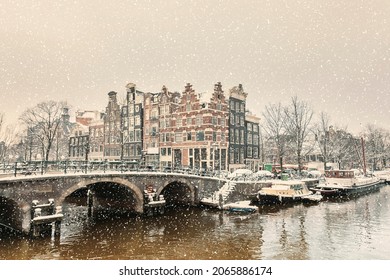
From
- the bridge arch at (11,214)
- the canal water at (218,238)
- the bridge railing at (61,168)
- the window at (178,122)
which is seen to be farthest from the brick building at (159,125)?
the bridge arch at (11,214)

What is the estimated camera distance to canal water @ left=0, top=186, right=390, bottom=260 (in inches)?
476

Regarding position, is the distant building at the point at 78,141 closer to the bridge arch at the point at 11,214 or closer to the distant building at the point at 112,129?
the distant building at the point at 112,129

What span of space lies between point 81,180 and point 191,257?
7.95 meters

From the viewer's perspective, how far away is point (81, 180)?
16.5 meters

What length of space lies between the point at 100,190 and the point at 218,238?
36.3ft

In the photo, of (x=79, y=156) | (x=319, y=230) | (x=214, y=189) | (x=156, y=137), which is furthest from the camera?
(x=79, y=156)

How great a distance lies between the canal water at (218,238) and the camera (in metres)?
12.1

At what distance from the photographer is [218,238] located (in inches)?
567

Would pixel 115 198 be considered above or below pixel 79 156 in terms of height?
below

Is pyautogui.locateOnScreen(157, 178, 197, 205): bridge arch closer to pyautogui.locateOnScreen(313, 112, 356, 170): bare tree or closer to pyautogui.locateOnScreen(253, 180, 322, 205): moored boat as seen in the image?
pyautogui.locateOnScreen(253, 180, 322, 205): moored boat

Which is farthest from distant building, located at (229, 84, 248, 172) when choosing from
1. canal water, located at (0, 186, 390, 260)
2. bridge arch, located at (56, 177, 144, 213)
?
bridge arch, located at (56, 177, 144, 213)

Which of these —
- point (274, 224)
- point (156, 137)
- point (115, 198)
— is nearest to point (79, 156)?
point (156, 137)

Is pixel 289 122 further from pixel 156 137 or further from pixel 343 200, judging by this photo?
pixel 156 137

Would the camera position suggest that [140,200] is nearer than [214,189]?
Yes
